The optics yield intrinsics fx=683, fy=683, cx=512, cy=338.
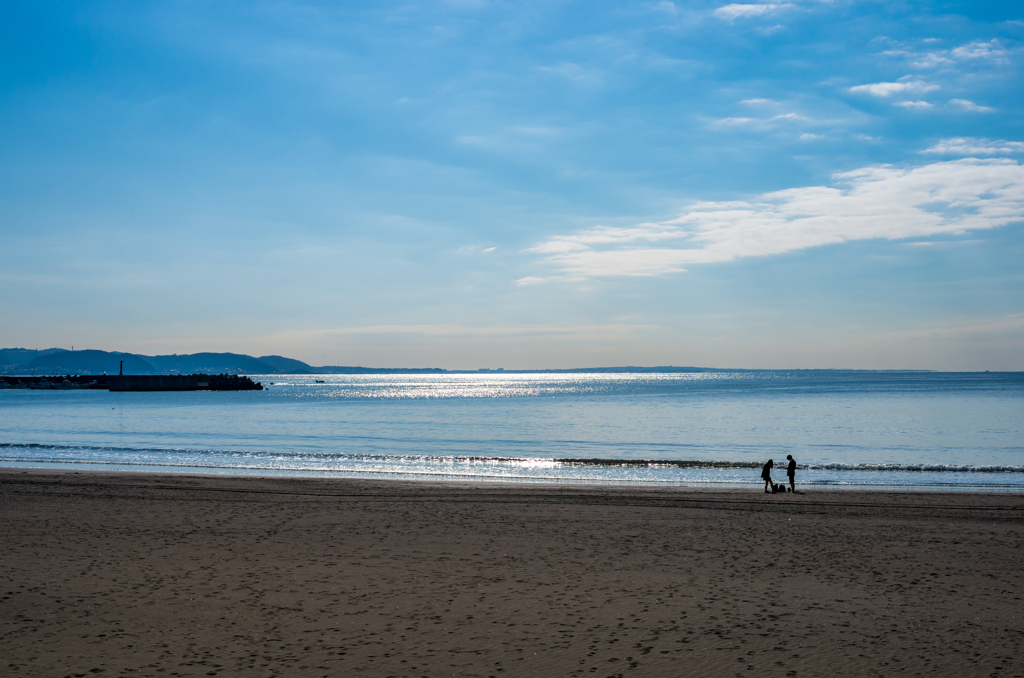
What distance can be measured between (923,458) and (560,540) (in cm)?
2597

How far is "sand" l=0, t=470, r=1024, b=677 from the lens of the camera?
7.36m

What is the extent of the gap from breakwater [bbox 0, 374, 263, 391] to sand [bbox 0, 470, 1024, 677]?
136 m

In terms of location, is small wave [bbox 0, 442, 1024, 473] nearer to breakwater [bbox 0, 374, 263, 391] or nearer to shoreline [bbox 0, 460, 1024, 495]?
shoreline [bbox 0, 460, 1024, 495]

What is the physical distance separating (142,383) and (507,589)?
14869 cm

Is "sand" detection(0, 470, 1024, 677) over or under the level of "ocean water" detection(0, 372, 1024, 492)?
over

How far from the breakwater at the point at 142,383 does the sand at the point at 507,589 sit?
136 m

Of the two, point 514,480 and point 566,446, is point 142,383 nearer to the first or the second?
point 566,446

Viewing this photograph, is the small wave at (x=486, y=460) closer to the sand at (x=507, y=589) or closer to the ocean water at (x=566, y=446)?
the ocean water at (x=566, y=446)

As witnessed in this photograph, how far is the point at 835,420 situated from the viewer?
182 ft

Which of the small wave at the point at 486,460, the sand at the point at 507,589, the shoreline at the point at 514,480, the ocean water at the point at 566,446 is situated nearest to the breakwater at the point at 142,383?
the ocean water at the point at 566,446

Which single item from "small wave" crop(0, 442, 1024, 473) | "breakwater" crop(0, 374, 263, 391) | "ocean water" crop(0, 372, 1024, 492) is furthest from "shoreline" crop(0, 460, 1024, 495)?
"breakwater" crop(0, 374, 263, 391)

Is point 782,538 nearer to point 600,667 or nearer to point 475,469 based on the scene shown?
point 600,667

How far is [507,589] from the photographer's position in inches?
393

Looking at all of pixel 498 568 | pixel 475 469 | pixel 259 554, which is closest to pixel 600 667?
pixel 498 568
